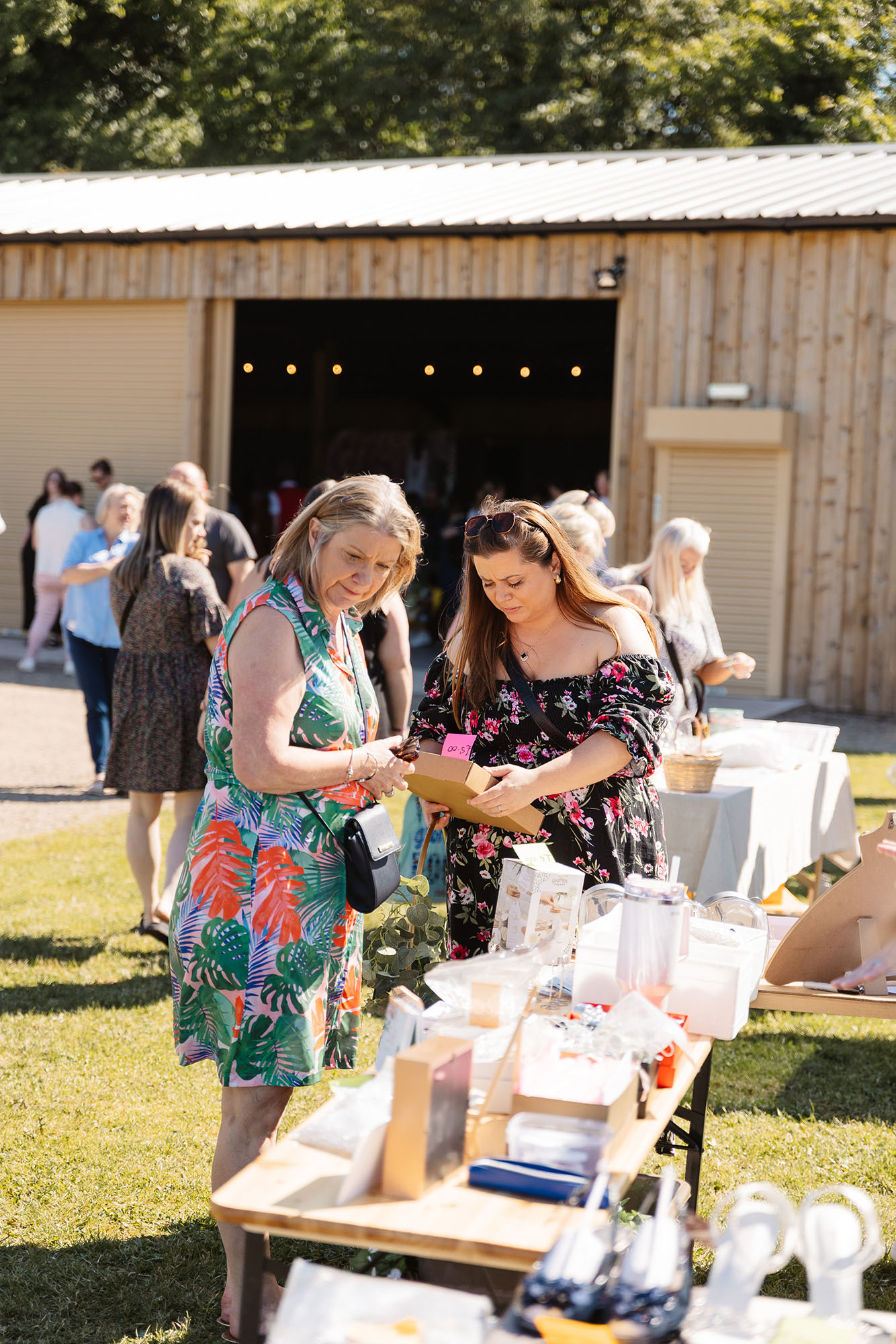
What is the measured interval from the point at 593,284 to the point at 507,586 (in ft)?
34.6

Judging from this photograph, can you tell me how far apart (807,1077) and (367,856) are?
250 cm

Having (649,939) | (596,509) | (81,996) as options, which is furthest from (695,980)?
(596,509)

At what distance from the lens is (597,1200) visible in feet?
5.73

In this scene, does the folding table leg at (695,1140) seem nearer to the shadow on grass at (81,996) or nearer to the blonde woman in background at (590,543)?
the blonde woman in background at (590,543)

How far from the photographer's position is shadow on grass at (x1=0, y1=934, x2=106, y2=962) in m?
→ 5.29

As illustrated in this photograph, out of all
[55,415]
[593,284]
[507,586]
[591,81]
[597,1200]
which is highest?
[591,81]

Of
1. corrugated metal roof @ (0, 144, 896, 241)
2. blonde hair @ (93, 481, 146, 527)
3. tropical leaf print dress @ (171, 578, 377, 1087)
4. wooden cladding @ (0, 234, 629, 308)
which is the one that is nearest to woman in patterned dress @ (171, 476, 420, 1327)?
tropical leaf print dress @ (171, 578, 377, 1087)

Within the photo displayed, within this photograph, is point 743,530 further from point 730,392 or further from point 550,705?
point 550,705

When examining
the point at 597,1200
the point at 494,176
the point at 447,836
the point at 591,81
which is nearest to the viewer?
the point at 597,1200

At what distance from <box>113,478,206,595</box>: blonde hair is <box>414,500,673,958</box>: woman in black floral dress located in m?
2.19

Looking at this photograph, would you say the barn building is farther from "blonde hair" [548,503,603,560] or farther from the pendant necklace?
the pendant necklace

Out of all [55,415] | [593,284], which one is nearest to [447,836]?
[593,284]

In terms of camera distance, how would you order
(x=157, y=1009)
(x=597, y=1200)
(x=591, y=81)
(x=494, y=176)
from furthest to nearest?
1. (x=591, y=81)
2. (x=494, y=176)
3. (x=157, y=1009)
4. (x=597, y=1200)

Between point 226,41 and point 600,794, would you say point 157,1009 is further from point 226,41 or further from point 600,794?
point 226,41
